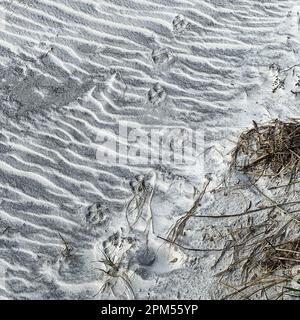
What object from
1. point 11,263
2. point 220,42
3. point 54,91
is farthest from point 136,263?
point 220,42

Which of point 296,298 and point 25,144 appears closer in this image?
point 296,298

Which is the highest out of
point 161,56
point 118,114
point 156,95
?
point 161,56

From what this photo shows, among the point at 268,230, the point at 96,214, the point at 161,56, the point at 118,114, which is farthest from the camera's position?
the point at 161,56

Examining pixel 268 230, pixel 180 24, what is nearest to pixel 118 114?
pixel 180 24

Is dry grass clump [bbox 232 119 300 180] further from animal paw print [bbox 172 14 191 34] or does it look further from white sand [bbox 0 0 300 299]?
animal paw print [bbox 172 14 191 34]

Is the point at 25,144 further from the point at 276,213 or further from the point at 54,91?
the point at 276,213

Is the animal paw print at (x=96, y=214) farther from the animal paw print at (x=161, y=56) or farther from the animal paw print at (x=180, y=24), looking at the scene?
the animal paw print at (x=180, y=24)

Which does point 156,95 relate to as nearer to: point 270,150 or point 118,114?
point 118,114

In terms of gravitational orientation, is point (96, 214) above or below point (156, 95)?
below
